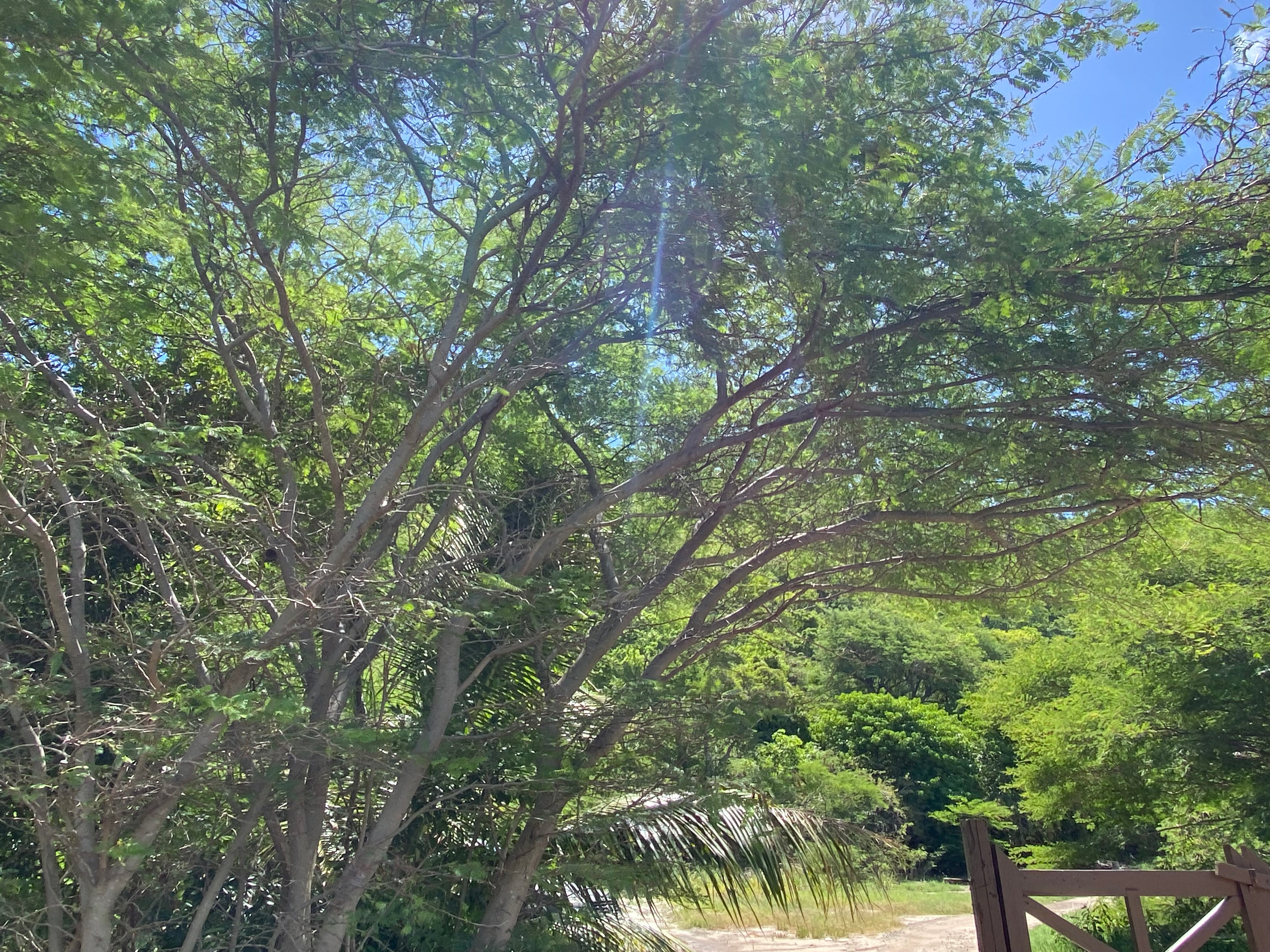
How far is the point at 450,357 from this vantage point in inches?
260

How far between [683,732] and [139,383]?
169 inches

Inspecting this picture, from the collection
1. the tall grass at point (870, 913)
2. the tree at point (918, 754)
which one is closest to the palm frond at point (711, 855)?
the tall grass at point (870, 913)

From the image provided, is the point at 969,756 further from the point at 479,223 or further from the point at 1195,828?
the point at 479,223

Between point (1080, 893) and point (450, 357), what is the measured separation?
4839 mm

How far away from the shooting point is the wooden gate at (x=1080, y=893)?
183 inches

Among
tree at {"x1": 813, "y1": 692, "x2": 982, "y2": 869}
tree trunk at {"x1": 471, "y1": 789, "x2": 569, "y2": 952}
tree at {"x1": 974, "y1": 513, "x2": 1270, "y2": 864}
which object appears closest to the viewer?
tree trunk at {"x1": 471, "y1": 789, "x2": 569, "y2": 952}

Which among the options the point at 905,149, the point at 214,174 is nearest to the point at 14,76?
the point at 214,174

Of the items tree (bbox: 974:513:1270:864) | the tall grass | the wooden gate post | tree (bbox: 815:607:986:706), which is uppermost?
tree (bbox: 815:607:986:706)

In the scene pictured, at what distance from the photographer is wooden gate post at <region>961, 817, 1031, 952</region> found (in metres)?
4.66

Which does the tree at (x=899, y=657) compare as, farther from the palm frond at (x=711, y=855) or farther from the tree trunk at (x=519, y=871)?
the tree trunk at (x=519, y=871)

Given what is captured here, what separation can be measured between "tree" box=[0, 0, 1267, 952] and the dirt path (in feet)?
31.6

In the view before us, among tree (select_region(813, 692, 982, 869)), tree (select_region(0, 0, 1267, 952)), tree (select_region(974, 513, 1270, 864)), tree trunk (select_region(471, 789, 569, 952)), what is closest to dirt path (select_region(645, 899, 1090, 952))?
tree (select_region(974, 513, 1270, 864))

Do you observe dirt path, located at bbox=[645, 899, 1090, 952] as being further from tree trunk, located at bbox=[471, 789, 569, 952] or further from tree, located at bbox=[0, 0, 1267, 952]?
tree, located at bbox=[0, 0, 1267, 952]

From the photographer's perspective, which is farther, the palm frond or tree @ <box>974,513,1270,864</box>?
tree @ <box>974,513,1270,864</box>
